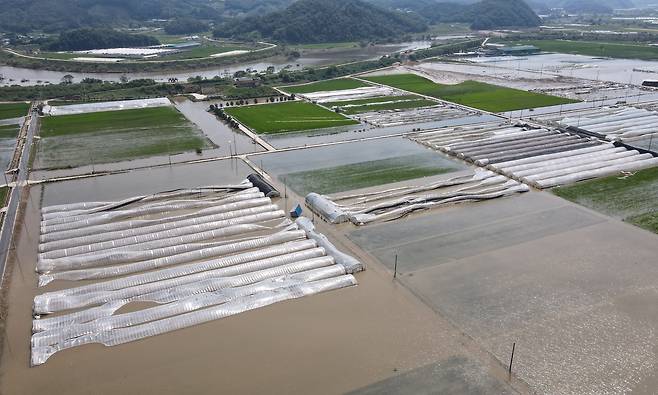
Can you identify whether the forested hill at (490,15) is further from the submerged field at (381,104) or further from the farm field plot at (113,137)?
the farm field plot at (113,137)

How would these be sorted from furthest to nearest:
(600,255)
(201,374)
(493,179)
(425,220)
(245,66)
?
(245,66), (493,179), (425,220), (600,255), (201,374)

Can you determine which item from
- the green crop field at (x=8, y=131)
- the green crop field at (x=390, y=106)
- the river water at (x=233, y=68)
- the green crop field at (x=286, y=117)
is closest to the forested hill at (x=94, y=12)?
the river water at (x=233, y=68)

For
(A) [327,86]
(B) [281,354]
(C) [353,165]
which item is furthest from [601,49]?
(B) [281,354]

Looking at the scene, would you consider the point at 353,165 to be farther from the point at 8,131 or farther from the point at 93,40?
the point at 93,40

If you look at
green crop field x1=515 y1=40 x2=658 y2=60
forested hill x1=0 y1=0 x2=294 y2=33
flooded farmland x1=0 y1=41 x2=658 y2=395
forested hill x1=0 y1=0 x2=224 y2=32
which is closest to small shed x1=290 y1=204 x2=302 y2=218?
flooded farmland x1=0 y1=41 x2=658 y2=395

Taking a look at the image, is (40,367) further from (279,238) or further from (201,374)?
(279,238)

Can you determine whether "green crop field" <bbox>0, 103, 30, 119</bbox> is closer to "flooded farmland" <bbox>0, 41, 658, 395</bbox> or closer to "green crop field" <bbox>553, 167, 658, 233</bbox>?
"flooded farmland" <bbox>0, 41, 658, 395</bbox>

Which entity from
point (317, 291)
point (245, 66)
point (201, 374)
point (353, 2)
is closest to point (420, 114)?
point (317, 291)
